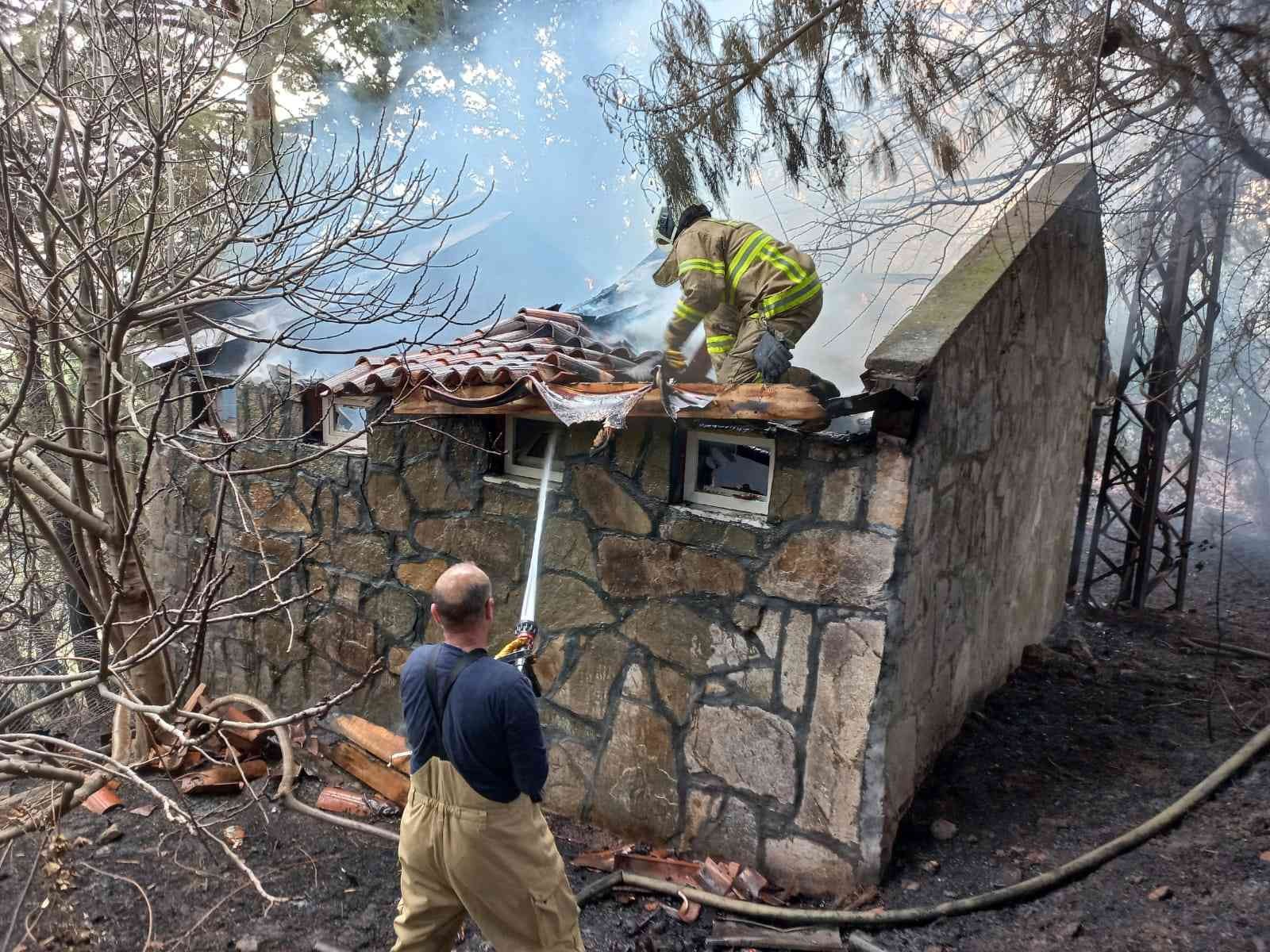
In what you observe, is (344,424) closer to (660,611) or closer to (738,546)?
(660,611)

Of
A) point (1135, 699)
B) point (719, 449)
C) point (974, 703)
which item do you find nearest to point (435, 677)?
point (719, 449)

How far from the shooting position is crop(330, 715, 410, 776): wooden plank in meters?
5.22

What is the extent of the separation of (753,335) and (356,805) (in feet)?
12.3

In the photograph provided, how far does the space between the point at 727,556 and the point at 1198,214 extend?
17.5 feet

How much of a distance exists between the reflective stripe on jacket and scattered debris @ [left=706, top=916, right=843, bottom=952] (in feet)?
10.4

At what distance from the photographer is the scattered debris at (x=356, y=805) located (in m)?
5.02

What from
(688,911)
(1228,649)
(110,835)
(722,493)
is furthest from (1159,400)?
(110,835)

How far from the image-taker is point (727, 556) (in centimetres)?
430

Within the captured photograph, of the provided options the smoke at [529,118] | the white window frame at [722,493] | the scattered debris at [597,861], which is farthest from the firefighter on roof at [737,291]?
the smoke at [529,118]

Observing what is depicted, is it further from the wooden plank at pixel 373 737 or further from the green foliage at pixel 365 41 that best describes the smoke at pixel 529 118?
the wooden plank at pixel 373 737

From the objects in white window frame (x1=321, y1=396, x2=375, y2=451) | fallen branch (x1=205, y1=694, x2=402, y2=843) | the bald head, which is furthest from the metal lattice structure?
fallen branch (x1=205, y1=694, x2=402, y2=843)

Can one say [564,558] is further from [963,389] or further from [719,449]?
[963,389]

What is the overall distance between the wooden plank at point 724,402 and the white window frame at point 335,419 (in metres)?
1.18

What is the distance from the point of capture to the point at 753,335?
192 inches
